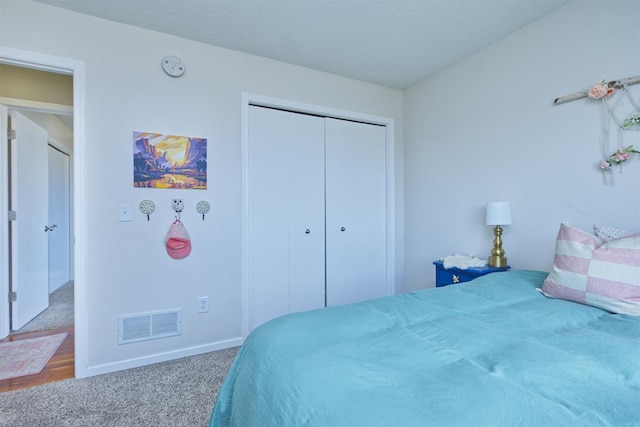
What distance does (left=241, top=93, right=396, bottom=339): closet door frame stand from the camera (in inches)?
99.0

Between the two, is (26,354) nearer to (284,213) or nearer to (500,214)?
(284,213)

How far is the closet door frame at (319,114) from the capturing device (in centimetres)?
251

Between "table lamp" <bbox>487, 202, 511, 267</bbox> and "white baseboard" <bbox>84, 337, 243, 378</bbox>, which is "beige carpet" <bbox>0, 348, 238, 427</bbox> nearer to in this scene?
"white baseboard" <bbox>84, 337, 243, 378</bbox>

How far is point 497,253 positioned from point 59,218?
523 centimetres

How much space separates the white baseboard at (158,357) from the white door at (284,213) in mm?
249

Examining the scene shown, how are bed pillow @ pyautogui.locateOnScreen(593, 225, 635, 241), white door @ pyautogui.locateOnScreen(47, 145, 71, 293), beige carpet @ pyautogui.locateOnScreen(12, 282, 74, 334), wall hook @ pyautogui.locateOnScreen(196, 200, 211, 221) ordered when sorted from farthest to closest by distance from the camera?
white door @ pyautogui.locateOnScreen(47, 145, 71, 293) < beige carpet @ pyautogui.locateOnScreen(12, 282, 74, 334) < wall hook @ pyautogui.locateOnScreen(196, 200, 211, 221) < bed pillow @ pyautogui.locateOnScreen(593, 225, 635, 241)

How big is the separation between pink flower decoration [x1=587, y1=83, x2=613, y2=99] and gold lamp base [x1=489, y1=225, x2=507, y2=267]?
94 cm

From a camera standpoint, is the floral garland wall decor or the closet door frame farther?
the closet door frame

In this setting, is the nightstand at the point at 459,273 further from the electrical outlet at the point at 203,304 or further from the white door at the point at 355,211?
the electrical outlet at the point at 203,304

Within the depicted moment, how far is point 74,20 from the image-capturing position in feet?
6.56

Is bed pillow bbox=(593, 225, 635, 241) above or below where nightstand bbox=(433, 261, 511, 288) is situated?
above

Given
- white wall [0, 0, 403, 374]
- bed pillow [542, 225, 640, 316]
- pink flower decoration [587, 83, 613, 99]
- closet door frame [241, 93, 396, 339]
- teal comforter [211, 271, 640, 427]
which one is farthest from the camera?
closet door frame [241, 93, 396, 339]

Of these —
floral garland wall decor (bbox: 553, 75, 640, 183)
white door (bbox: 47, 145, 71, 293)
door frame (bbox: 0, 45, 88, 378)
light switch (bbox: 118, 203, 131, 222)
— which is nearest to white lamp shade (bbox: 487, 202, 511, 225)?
floral garland wall decor (bbox: 553, 75, 640, 183)

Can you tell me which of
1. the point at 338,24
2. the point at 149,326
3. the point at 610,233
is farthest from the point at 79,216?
the point at 610,233
